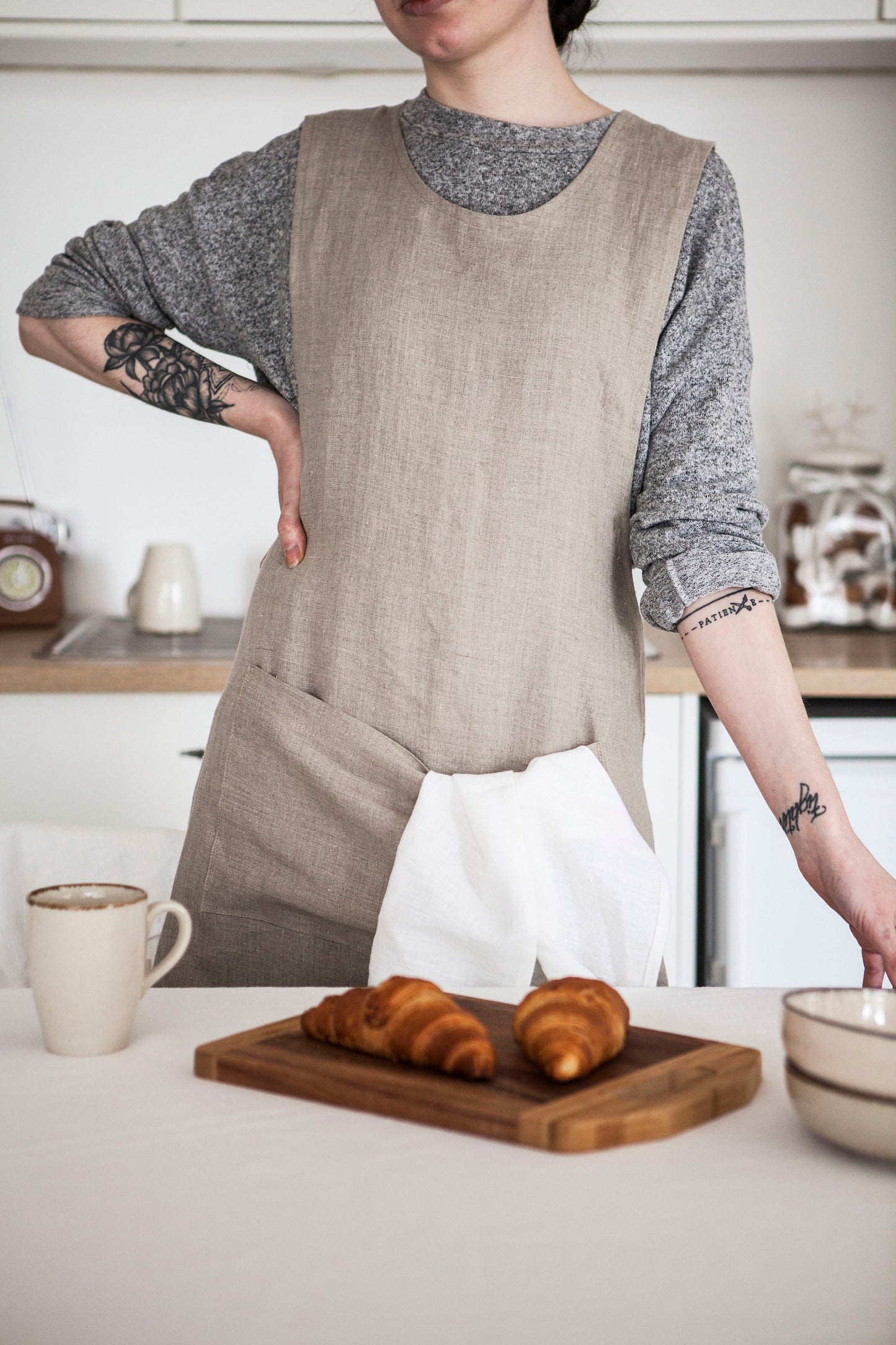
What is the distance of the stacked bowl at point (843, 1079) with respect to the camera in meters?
0.48

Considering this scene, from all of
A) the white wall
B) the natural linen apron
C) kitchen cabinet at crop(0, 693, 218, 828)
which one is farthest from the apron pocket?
the white wall

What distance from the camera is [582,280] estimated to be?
95 cm

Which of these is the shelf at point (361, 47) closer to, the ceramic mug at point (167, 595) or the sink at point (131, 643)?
the ceramic mug at point (167, 595)

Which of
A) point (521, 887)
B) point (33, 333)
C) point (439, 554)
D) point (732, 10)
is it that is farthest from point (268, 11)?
point (521, 887)

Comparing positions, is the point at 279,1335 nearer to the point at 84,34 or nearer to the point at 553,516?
the point at 553,516

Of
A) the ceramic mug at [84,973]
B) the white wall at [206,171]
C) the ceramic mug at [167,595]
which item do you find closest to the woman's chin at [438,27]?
the ceramic mug at [84,973]

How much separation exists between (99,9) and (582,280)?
1267 millimetres

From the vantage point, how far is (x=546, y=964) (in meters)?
0.84

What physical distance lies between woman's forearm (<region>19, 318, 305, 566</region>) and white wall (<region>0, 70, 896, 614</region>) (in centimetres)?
107

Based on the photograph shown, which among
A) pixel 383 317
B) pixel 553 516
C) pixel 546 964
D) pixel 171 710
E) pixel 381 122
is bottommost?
pixel 546 964

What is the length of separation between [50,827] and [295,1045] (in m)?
0.62

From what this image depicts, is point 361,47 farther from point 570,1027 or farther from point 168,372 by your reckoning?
point 570,1027

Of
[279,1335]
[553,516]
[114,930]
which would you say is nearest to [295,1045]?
[114,930]

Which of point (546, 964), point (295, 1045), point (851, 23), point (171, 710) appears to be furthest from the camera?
point (851, 23)
